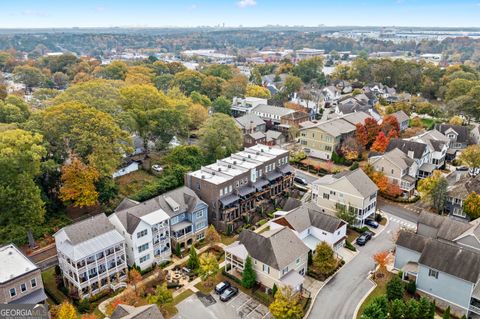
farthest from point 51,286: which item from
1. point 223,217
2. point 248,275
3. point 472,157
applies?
point 472,157

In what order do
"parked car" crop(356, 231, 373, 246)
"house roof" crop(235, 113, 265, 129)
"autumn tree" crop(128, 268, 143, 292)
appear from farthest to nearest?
"house roof" crop(235, 113, 265, 129) < "parked car" crop(356, 231, 373, 246) < "autumn tree" crop(128, 268, 143, 292)

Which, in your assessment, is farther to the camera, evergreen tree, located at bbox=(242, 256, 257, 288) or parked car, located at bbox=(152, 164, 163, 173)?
parked car, located at bbox=(152, 164, 163, 173)

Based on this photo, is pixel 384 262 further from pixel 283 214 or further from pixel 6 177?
pixel 6 177

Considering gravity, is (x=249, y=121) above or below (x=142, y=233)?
above

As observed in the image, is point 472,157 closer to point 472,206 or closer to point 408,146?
point 408,146

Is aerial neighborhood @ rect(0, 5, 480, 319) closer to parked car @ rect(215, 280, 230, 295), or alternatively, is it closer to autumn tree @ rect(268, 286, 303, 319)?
autumn tree @ rect(268, 286, 303, 319)

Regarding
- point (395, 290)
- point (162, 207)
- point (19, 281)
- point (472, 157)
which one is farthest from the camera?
point (472, 157)

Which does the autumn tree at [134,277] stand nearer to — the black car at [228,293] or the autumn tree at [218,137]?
the black car at [228,293]

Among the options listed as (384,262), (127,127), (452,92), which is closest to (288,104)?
(452,92)

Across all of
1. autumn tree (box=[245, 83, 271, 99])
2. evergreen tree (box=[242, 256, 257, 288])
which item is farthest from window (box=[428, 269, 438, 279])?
autumn tree (box=[245, 83, 271, 99])
